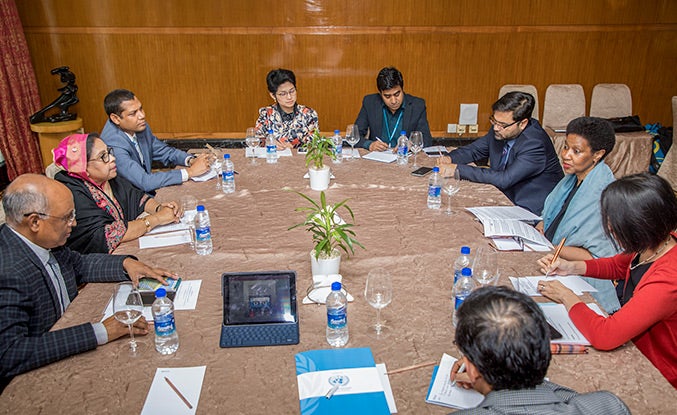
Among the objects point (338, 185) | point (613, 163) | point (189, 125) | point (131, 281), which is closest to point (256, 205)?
point (338, 185)

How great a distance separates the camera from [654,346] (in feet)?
6.06

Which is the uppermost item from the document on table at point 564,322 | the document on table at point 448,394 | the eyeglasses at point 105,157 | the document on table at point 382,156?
the eyeglasses at point 105,157

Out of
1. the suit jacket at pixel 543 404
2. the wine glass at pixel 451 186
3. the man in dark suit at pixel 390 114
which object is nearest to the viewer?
the suit jacket at pixel 543 404

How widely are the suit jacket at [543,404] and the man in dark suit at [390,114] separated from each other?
2.91 meters

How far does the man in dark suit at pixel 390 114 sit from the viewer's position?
4117 millimetres

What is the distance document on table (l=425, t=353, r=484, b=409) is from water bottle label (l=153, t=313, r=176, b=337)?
85cm

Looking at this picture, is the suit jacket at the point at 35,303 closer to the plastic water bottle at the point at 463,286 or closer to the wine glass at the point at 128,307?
the wine glass at the point at 128,307

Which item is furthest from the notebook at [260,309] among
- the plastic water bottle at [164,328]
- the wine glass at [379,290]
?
the wine glass at [379,290]

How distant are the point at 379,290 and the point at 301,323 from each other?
0.31 meters

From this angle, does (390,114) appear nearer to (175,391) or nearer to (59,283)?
(59,283)

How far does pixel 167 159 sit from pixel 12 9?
2838 mm

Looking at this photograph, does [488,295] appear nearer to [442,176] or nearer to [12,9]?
[442,176]

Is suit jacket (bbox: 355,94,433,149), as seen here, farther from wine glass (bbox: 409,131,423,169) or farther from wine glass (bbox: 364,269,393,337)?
wine glass (bbox: 364,269,393,337)

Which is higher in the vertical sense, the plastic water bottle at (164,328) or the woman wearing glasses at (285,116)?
the woman wearing glasses at (285,116)
